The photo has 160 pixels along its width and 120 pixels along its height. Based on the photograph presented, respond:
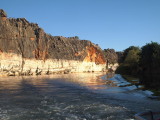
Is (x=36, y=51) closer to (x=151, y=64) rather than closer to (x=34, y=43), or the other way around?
(x=34, y=43)

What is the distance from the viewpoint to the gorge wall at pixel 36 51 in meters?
68.5

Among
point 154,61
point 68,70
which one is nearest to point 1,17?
point 68,70

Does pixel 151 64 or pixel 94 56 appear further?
pixel 94 56

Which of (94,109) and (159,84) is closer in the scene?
(94,109)

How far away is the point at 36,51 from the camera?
8356cm

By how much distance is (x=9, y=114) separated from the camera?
12555mm

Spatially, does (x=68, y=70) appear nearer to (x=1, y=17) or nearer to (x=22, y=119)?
(x=1, y=17)

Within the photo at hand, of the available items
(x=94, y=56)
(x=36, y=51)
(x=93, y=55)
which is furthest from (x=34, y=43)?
(x=94, y=56)

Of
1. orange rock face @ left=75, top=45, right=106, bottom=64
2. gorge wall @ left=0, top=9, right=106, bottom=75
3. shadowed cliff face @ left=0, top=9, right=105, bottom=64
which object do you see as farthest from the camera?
orange rock face @ left=75, top=45, right=106, bottom=64

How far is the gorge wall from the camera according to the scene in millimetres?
68500

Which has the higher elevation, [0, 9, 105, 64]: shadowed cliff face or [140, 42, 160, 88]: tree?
[0, 9, 105, 64]: shadowed cliff face

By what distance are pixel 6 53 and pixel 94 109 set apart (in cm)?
5961

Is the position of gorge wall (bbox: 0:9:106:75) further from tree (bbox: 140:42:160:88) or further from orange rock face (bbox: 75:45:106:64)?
tree (bbox: 140:42:160:88)

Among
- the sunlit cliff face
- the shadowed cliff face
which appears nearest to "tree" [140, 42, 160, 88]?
the shadowed cliff face
